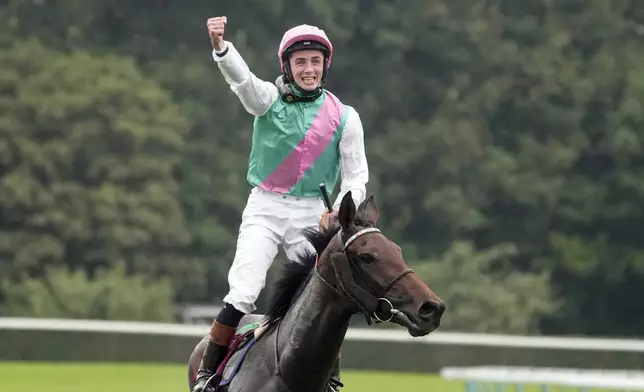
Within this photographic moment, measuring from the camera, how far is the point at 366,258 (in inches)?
199

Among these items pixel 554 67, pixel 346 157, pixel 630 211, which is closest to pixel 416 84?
pixel 554 67

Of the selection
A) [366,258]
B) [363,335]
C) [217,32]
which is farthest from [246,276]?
[363,335]

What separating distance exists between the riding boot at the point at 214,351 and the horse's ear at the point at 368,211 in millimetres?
959

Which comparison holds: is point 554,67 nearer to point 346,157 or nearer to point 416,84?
point 416,84

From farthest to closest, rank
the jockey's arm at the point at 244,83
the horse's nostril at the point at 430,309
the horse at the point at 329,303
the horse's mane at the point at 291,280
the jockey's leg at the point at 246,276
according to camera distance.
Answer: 1. the jockey's leg at the point at 246,276
2. the jockey's arm at the point at 244,83
3. the horse's mane at the point at 291,280
4. the horse at the point at 329,303
5. the horse's nostril at the point at 430,309

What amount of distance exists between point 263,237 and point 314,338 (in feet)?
2.28

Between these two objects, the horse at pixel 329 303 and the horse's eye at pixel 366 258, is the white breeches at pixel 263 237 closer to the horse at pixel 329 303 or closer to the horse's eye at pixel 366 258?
the horse at pixel 329 303

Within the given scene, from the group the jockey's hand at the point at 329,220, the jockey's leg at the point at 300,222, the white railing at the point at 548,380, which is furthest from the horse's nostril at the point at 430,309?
the white railing at the point at 548,380

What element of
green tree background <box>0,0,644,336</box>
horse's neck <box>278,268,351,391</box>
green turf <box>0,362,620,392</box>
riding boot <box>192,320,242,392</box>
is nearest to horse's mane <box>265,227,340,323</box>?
horse's neck <box>278,268,351,391</box>

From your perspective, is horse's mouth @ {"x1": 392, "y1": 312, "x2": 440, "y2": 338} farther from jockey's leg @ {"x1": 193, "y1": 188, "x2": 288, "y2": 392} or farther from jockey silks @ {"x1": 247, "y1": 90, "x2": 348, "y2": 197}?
jockey silks @ {"x1": 247, "y1": 90, "x2": 348, "y2": 197}

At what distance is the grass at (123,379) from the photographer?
1340cm

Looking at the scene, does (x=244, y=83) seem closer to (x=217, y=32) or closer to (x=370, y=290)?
(x=217, y=32)

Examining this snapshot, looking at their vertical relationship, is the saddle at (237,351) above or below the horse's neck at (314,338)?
below

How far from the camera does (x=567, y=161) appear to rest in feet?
117
